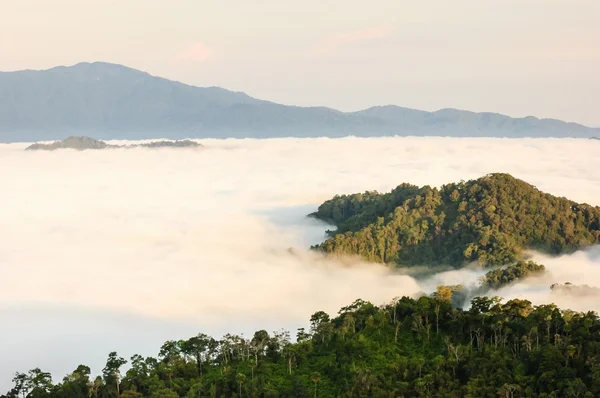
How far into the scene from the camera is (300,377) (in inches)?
1571

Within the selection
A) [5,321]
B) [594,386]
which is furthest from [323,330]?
[5,321]

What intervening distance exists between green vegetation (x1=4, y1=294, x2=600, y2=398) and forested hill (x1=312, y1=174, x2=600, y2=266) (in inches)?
1236

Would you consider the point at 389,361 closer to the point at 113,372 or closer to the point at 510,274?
the point at 113,372

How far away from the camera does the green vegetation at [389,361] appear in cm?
3578

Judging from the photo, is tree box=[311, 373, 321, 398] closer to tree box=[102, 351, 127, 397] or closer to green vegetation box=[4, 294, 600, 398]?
green vegetation box=[4, 294, 600, 398]

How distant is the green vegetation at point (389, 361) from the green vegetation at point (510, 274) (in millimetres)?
21280

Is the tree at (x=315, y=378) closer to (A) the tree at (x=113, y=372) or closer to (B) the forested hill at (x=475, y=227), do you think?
(A) the tree at (x=113, y=372)

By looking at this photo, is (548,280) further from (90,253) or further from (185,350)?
(90,253)

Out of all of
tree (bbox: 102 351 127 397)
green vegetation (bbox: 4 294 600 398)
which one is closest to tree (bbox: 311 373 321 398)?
green vegetation (bbox: 4 294 600 398)

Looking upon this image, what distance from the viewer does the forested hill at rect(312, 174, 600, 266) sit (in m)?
80.8

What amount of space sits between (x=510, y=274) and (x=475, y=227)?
12500mm

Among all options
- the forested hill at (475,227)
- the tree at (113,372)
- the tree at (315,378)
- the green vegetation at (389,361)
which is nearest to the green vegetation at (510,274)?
the forested hill at (475,227)

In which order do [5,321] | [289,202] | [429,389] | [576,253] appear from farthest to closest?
[289,202] < [5,321] < [576,253] < [429,389]

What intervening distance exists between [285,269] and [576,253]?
44109 mm
